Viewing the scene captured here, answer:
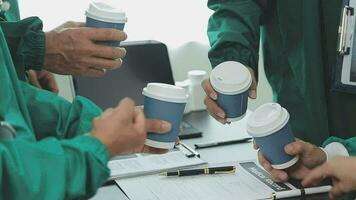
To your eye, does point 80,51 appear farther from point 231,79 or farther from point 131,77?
point 131,77

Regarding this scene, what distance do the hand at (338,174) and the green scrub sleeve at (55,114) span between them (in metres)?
0.50

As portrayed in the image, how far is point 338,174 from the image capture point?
1204mm

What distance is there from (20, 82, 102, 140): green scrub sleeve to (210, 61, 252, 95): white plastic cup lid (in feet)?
0.99

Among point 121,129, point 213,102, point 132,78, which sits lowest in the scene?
point 132,78

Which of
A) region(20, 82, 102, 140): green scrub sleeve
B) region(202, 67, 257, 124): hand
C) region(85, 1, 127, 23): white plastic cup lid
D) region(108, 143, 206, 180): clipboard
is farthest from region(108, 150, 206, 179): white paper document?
region(85, 1, 127, 23): white plastic cup lid

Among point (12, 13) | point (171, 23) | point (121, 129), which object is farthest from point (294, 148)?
point (171, 23)

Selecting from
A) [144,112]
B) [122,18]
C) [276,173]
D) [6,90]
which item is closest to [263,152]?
[276,173]

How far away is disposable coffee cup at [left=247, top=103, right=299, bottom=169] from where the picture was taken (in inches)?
45.0

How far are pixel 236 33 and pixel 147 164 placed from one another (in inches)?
17.0

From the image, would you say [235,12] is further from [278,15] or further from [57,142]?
[57,142]

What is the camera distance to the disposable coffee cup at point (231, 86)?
4.12 feet

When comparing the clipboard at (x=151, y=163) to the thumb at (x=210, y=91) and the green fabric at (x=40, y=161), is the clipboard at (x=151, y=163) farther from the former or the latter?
the green fabric at (x=40, y=161)

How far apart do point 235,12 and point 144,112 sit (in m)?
0.62

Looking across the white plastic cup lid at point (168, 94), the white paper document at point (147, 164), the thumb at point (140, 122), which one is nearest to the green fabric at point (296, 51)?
the white paper document at point (147, 164)
